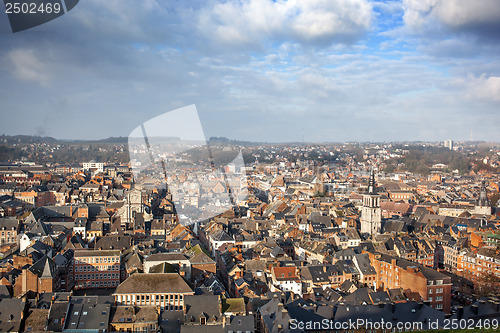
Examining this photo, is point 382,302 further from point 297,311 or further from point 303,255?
point 303,255

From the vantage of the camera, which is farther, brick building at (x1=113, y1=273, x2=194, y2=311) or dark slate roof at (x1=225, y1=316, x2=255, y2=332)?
brick building at (x1=113, y1=273, x2=194, y2=311)

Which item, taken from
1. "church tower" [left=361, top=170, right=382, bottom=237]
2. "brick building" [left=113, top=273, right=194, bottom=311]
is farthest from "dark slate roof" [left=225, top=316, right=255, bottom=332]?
"church tower" [left=361, top=170, right=382, bottom=237]

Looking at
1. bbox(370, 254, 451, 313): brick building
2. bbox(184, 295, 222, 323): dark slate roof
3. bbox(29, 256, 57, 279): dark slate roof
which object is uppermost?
bbox(29, 256, 57, 279): dark slate roof

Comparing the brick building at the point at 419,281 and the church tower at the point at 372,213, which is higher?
the church tower at the point at 372,213

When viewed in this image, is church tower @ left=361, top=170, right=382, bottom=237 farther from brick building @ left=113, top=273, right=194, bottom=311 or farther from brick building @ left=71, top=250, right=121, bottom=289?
brick building @ left=113, top=273, right=194, bottom=311

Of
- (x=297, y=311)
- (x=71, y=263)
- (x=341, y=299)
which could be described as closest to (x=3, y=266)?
(x=71, y=263)

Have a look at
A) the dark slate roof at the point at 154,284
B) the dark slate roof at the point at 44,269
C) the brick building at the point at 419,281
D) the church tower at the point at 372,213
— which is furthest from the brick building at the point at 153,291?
the church tower at the point at 372,213

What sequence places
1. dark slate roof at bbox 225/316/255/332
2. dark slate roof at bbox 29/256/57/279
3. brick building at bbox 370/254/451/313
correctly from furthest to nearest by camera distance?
1. brick building at bbox 370/254/451/313
2. dark slate roof at bbox 29/256/57/279
3. dark slate roof at bbox 225/316/255/332

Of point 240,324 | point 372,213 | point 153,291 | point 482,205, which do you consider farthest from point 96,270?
point 482,205

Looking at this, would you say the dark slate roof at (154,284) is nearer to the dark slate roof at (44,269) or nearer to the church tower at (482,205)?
the dark slate roof at (44,269)

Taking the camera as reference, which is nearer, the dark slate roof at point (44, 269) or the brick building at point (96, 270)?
the dark slate roof at point (44, 269)

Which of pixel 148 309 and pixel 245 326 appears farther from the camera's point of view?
pixel 148 309
